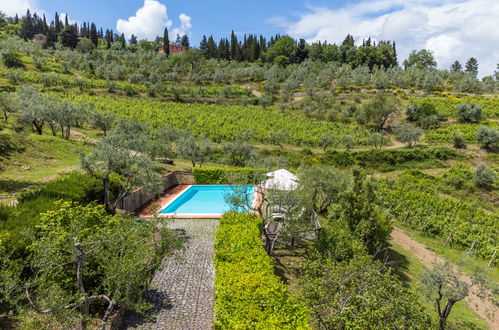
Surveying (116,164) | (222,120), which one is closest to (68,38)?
(222,120)

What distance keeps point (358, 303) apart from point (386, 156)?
3689 cm

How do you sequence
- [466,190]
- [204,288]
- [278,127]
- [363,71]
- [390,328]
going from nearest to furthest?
1. [390,328]
2. [204,288]
3. [466,190]
4. [278,127]
5. [363,71]

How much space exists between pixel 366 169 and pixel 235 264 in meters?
→ 33.5

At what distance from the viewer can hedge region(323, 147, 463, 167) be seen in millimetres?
37656

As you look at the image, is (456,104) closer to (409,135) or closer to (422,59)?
(409,135)

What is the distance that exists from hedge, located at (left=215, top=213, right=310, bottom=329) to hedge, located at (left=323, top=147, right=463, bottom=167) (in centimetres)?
3019

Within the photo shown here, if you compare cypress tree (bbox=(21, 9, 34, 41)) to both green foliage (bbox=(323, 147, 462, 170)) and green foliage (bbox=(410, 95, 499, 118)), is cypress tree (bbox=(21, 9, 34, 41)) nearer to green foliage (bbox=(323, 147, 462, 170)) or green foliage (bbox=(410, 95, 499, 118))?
green foliage (bbox=(323, 147, 462, 170))

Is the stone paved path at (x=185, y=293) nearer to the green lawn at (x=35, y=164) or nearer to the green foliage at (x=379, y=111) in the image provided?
the green lawn at (x=35, y=164)

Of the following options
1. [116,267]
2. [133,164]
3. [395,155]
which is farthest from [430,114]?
[116,267]

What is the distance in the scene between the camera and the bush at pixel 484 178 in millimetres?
30938

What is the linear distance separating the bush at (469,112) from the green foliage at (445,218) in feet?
120

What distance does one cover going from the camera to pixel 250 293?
22.8 feet

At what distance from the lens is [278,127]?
50438 millimetres

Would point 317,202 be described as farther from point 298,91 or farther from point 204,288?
point 298,91
